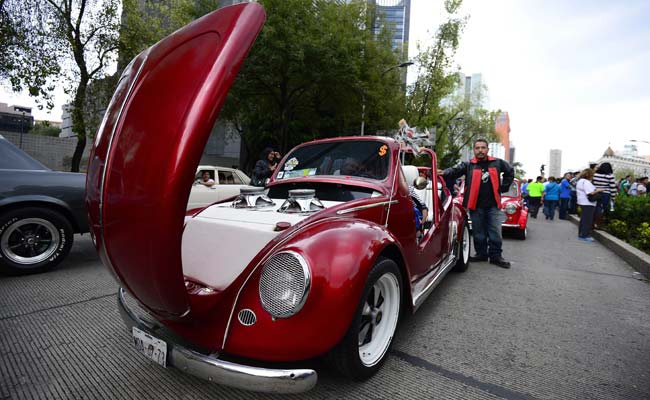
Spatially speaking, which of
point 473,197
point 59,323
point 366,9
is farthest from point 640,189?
point 59,323

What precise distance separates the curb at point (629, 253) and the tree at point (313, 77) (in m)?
10.1

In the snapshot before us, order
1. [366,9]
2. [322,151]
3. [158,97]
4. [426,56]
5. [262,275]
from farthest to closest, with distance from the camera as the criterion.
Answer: [426,56] < [366,9] < [322,151] < [262,275] < [158,97]

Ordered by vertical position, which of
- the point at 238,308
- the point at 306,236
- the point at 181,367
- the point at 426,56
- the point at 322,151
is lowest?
the point at 181,367

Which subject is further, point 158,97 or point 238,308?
point 238,308

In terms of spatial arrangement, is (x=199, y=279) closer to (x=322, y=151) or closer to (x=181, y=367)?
(x=181, y=367)

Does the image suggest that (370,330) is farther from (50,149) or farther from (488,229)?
(50,149)

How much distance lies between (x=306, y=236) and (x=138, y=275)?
2.55ft

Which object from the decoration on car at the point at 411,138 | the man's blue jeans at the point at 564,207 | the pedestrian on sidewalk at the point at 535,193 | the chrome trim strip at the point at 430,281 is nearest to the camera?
the chrome trim strip at the point at 430,281

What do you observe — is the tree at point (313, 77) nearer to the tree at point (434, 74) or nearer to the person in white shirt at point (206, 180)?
the tree at point (434, 74)

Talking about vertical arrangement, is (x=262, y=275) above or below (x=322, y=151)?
below

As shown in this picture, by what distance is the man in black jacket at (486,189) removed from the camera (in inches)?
194

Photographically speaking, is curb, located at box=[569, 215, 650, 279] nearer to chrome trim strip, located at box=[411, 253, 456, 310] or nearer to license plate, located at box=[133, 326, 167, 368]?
chrome trim strip, located at box=[411, 253, 456, 310]

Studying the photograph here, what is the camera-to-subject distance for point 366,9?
1786cm

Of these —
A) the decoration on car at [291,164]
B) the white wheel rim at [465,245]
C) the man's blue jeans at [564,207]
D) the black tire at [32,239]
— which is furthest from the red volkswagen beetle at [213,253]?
the man's blue jeans at [564,207]
